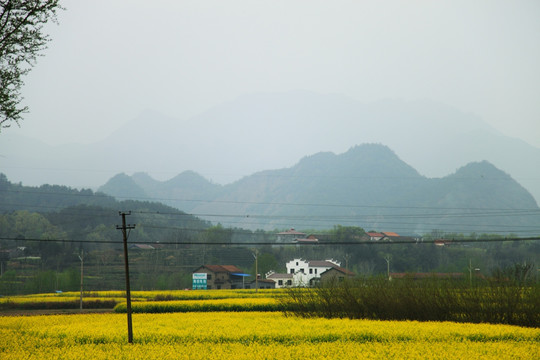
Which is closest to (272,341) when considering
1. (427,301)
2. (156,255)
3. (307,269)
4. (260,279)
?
(427,301)

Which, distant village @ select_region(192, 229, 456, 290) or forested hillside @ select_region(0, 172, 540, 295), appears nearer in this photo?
distant village @ select_region(192, 229, 456, 290)

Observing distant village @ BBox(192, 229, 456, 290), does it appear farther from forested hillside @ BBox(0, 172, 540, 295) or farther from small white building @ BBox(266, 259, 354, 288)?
forested hillside @ BBox(0, 172, 540, 295)

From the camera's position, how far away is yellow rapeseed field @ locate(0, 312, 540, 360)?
24266mm

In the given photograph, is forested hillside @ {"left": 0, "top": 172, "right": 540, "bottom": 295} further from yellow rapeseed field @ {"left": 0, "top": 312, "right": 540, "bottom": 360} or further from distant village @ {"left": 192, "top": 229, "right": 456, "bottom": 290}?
yellow rapeseed field @ {"left": 0, "top": 312, "right": 540, "bottom": 360}

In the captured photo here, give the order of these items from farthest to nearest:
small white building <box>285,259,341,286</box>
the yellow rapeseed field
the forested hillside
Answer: small white building <box>285,259,341,286</box> → the forested hillside → the yellow rapeseed field

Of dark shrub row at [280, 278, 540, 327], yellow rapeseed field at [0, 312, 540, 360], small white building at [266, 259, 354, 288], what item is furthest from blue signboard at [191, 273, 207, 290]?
yellow rapeseed field at [0, 312, 540, 360]

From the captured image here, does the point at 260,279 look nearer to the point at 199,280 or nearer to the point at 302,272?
the point at 302,272

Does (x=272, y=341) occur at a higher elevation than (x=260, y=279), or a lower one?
higher

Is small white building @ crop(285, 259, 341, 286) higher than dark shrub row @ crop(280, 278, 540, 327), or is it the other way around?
dark shrub row @ crop(280, 278, 540, 327)

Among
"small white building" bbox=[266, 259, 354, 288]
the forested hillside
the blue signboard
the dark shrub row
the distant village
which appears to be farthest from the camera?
"small white building" bbox=[266, 259, 354, 288]

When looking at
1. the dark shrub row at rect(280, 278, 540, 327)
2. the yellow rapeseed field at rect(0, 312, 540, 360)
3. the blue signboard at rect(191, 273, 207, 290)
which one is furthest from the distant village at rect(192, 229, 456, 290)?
the yellow rapeseed field at rect(0, 312, 540, 360)

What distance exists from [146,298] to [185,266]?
51.0m

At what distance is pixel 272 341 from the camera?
95.2ft

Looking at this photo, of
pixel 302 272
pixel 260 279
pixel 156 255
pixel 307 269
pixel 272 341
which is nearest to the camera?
pixel 272 341
